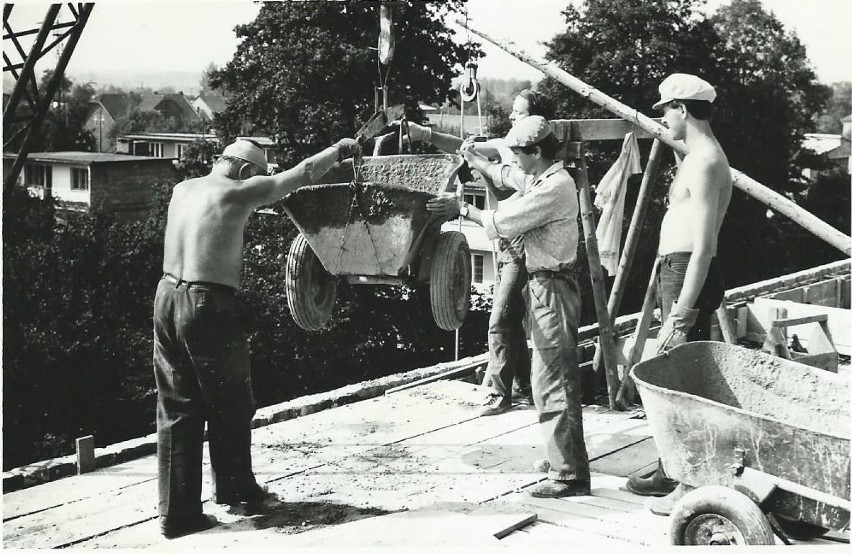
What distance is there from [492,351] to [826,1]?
3029 mm

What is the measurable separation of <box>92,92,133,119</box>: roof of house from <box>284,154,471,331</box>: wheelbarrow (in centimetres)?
6839

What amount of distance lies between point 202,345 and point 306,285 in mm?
1297

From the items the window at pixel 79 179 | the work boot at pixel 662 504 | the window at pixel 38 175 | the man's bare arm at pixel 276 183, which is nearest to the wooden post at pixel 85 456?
the man's bare arm at pixel 276 183

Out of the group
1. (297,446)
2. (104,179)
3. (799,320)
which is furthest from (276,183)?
(104,179)

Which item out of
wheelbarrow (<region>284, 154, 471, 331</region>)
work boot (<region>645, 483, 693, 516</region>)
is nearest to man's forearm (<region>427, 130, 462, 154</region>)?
wheelbarrow (<region>284, 154, 471, 331</region>)

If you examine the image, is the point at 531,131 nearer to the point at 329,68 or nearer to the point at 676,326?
the point at 676,326

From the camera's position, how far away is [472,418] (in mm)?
6609

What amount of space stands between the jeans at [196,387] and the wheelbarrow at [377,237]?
3.13ft

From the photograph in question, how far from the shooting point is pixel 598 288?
6.90 m

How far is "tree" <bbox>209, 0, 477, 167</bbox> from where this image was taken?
23344 mm

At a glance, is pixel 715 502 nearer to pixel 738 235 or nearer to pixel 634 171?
pixel 634 171

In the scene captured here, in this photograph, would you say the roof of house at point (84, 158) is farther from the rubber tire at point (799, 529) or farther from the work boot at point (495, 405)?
the rubber tire at point (799, 529)

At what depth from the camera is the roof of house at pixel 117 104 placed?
71.4 meters

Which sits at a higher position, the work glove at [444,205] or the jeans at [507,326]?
the work glove at [444,205]
